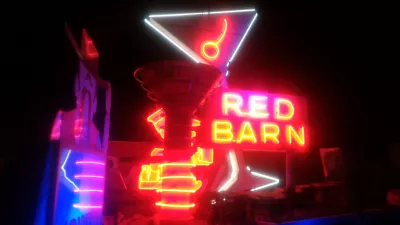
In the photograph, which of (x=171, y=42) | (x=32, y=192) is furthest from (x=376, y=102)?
(x=32, y=192)

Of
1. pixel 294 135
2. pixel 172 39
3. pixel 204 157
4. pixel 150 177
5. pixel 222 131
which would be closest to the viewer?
pixel 222 131

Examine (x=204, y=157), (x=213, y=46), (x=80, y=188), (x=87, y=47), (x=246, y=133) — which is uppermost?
(x=213, y=46)

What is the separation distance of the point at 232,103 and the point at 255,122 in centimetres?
81

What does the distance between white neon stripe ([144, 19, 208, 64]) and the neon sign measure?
1774 millimetres

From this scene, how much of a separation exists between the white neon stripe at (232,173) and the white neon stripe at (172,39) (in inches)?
117

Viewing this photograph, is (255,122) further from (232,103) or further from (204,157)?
(204,157)

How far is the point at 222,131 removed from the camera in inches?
421

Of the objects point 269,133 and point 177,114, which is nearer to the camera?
point 177,114

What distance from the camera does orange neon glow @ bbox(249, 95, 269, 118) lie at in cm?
1115

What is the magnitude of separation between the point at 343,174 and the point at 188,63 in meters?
5.46

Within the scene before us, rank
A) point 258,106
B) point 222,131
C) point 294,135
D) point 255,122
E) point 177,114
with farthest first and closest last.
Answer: point 294,135 < point 258,106 < point 255,122 < point 222,131 < point 177,114

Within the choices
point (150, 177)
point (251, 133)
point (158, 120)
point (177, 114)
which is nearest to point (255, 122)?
point (251, 133)

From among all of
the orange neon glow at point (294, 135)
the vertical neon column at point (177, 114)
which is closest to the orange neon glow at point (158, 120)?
the orange neon glow at point (294, 135)

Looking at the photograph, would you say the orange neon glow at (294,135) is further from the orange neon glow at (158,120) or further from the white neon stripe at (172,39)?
the orange neon glow at (158,120)
